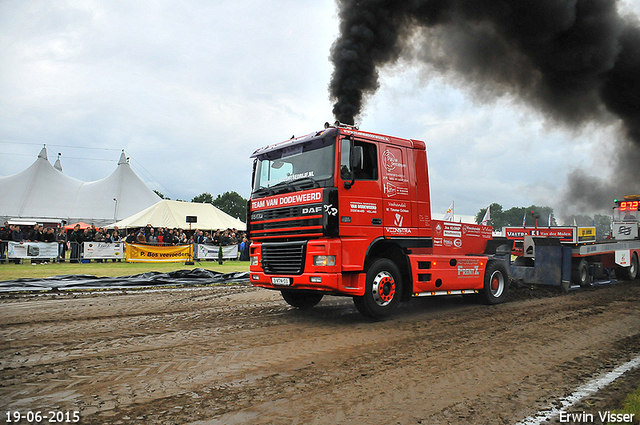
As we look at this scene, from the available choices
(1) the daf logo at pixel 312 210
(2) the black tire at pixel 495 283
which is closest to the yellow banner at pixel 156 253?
(2) the black tire at pixel 495 283

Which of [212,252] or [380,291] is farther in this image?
[212,252]

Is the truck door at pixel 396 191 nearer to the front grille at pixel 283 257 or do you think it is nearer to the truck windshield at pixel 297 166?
the truck windshield at pixel 297 166

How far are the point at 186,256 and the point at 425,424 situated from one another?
65.3 feet

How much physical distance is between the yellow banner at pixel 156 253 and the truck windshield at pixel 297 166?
14.7m

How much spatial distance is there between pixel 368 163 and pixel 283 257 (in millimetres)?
2129

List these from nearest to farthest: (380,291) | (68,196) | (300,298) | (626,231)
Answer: (380,291) → (300,298) → (626,231) → (68,196)

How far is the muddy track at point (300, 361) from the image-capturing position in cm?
336

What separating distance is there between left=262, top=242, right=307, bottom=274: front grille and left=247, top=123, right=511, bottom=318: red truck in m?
0.02

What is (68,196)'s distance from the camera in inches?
1678

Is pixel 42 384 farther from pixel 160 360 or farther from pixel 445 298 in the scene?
pixel 445 298

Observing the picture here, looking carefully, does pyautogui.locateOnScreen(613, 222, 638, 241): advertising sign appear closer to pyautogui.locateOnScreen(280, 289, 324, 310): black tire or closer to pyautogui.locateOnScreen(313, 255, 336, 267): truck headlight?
pyautogui.locateOnScreen(280, 289, 324, 310): black tire

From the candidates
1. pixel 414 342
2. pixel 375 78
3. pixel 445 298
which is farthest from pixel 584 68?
pixel 414 342

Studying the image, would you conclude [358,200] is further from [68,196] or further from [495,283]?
[68,196]

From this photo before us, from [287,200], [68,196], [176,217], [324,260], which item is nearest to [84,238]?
[176,217]
